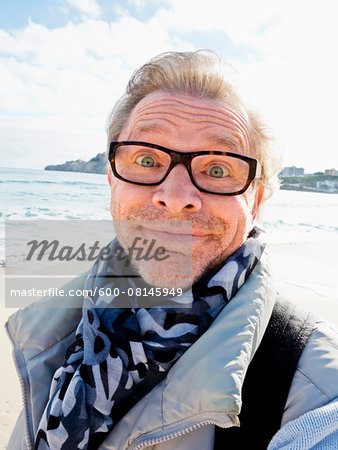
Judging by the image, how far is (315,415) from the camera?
92 centimetres

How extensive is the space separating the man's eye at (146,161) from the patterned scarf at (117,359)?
624 millimetres

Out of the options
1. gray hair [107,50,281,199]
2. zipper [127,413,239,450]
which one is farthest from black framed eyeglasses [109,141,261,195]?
zipper [127,413,239,450]

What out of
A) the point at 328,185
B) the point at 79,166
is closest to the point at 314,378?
the point at 328,185

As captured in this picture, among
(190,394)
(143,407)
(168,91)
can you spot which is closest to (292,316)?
(190,394)

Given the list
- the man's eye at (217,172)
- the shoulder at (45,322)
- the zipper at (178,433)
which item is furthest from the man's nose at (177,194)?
the zipper at (178,433)

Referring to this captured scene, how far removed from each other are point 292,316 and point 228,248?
41cm

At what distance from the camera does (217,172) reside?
1.52 m

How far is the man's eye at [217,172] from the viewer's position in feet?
4.99

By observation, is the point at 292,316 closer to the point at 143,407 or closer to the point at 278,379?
the point at 278,379

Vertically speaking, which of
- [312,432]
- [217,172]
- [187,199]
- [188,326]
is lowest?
[312,432]

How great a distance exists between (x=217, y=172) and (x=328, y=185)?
60014 millimetres

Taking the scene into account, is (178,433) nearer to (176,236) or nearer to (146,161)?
(176,236)

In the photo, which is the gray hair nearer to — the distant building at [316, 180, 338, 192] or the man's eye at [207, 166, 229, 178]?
the man's eye at [207, 166, 229, 178]

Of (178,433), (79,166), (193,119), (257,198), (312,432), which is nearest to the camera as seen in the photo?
(312,432)
